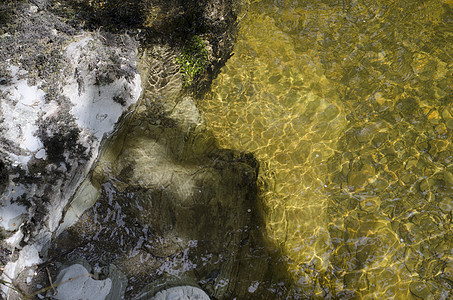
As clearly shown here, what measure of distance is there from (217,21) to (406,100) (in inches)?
84.7

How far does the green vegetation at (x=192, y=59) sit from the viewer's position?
10.3 feet

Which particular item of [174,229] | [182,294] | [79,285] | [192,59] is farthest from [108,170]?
[192,59]

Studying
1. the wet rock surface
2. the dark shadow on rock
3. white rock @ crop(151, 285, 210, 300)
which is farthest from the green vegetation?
white rock @ crop(151, 285, 210, 300)

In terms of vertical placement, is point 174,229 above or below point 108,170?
below

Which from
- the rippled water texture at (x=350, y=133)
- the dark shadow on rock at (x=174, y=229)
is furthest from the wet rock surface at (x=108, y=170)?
the rippled water texture at (x=350, y=133)

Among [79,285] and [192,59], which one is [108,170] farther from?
[192,59]

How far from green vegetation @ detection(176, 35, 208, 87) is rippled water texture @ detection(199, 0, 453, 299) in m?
0.25

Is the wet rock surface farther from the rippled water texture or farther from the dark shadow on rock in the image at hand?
the rippled water texture

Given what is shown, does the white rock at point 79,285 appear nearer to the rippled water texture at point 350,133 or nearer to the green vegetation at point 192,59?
the rippled water texture at point 350,133

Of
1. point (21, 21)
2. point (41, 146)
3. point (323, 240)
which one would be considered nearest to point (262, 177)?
point (323, 240)

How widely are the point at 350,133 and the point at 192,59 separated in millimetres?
1782

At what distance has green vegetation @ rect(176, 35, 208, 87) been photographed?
10.3 ft

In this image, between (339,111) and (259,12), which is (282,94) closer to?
(339,111)

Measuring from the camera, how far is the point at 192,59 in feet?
10.4
